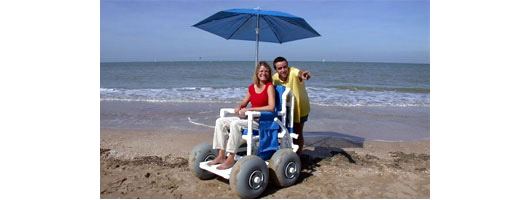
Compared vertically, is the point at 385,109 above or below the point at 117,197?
above

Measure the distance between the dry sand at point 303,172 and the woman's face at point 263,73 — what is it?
1278 millimetres

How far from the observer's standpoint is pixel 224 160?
3957mm

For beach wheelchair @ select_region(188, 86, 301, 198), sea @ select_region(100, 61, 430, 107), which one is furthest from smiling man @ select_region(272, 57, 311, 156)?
sea @ select_region(100, 61, 430, 107)

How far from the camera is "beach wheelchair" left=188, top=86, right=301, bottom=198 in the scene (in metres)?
3.51

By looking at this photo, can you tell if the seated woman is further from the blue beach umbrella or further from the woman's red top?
the blue beach umbrella

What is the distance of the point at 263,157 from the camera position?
4.08m

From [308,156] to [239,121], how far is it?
1838 millimetres

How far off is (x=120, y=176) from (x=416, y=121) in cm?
722

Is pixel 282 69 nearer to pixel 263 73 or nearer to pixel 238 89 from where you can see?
pixel 263 73

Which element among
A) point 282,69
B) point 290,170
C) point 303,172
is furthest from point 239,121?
point 303,172

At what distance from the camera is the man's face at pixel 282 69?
4.45 metres

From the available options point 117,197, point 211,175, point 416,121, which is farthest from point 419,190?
point 416,121

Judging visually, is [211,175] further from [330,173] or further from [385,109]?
[385,109]

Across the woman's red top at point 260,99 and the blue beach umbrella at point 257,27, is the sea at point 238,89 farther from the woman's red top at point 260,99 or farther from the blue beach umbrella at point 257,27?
the woman's red top at point 260,99
